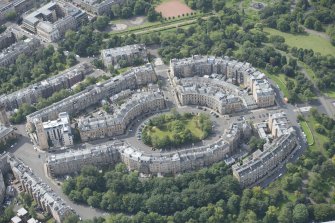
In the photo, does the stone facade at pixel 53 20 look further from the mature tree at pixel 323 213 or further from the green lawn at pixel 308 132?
the mature tree at pixel 323 213

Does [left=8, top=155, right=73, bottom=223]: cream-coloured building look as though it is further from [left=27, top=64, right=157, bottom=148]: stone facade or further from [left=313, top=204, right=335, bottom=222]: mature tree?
[left=313, top=204, right=335, bottom=222]: mature tree

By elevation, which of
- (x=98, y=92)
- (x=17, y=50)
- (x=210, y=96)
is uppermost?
(x=17, y=50)

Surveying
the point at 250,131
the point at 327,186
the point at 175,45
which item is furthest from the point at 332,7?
the point at 327,186

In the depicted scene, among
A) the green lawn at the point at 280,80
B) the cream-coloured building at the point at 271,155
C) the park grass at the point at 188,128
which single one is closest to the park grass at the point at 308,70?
the green lawn at the point at 280,80

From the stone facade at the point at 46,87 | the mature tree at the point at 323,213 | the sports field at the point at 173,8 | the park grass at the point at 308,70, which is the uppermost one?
the sports field at the point at 173,8

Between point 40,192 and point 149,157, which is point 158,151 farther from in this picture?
point 40,192

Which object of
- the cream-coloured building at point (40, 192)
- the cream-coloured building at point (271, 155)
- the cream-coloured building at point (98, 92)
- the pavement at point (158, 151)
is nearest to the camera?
the cream-coloured building at point (40, 192)

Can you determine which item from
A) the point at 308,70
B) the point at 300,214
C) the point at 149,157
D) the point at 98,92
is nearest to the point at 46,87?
the point at 98,92

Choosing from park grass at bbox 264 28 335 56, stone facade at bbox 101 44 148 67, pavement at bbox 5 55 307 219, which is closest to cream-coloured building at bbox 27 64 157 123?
pavement at bbox 5 55 307 219
